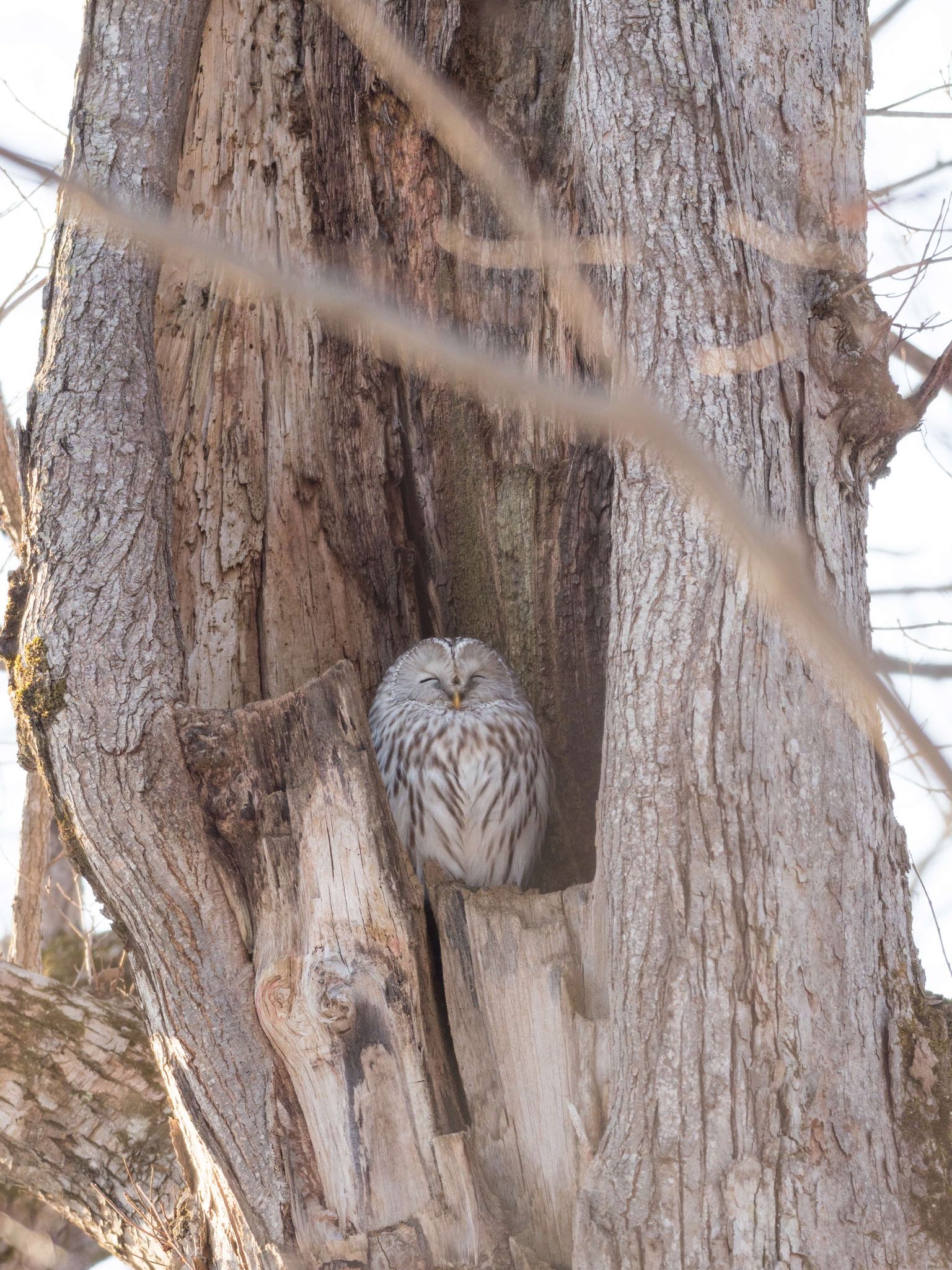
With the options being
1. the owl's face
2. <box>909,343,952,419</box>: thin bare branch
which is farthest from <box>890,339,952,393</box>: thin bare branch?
the owl's face

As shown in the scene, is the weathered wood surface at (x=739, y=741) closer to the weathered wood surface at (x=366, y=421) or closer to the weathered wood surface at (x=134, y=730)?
the weathered wood surface at (x=366, y=421)

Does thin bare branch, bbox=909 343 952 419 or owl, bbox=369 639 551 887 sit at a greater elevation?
thin bare branch, bbox=909 343 952 419

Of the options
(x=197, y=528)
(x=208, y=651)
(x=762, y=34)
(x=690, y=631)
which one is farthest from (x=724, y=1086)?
(x=762, y=34)

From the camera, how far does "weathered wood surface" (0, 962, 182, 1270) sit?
10.8 ft

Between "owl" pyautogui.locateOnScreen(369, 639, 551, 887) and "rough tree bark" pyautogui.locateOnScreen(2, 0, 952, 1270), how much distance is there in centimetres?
42

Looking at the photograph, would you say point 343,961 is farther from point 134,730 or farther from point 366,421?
point 366,421

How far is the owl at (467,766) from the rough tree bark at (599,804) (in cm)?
42

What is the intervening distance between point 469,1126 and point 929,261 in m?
2.24

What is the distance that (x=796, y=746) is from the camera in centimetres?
248

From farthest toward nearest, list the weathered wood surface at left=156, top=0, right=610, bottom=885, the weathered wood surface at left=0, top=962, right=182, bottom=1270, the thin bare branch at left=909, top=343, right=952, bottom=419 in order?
the weathered wood surface at left=156, top=0, right=610, bottom=885 < the weathered wood surface at left=0, top=962, right=182, bottom=1270 < the thin bare branch at left=909, top=343, right=952, bottom=419

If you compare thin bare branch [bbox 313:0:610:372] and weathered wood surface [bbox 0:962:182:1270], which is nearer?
thin bare branch [bbox 313:0:610:372]

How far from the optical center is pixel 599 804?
2658 mm

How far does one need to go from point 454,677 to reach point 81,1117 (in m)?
1.66

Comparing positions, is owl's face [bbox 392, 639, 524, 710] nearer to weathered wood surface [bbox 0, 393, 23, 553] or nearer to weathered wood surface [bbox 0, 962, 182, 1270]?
weathered wood surface [bbox 0, 962, 182, 1270]
